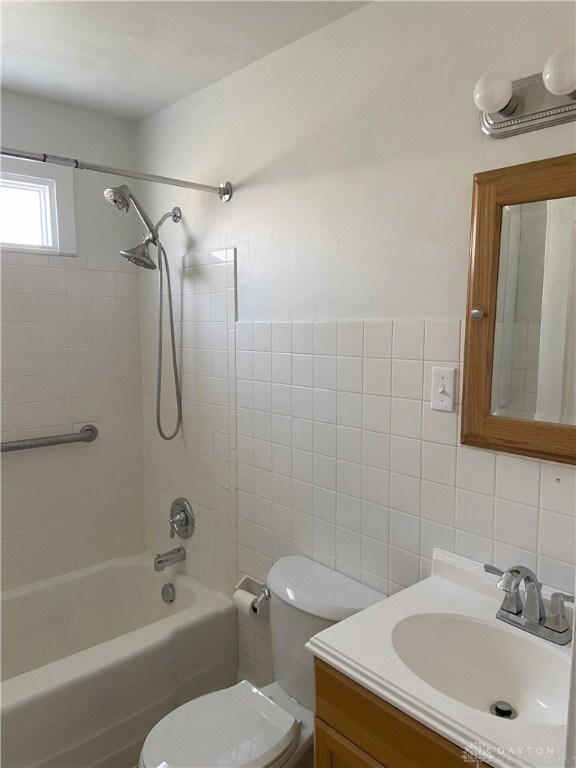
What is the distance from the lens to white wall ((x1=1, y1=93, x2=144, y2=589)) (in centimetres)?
235

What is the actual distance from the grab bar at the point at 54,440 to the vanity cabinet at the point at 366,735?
1641 millimetres

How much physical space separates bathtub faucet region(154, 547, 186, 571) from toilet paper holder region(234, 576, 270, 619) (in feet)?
1.42

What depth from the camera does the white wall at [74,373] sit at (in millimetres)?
2346

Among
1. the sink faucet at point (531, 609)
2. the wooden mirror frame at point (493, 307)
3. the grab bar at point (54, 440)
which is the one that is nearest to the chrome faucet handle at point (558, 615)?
the sink faucet at point (531, 609)

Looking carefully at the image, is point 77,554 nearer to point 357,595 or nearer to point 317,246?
point 357,595

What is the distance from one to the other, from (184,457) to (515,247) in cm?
168

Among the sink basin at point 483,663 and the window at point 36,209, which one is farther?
the window at point 36,209

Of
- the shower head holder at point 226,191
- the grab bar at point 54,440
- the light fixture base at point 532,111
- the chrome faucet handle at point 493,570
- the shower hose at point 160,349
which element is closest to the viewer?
the light fixture base at point 532,111

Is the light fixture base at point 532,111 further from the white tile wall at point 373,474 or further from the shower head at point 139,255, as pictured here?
the shower head at point 139,255

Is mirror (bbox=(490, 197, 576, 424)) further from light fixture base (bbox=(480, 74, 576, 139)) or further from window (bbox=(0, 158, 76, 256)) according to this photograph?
window (bbox=(0, 158, 76, 256))

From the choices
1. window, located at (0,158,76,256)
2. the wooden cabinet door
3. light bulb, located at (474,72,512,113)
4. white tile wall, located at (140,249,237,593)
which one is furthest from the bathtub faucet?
light bulb, located at (474,72,512,113)

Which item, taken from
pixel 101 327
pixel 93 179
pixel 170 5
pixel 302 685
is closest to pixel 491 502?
pixel 302 685

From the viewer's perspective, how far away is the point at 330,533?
71.7 inches

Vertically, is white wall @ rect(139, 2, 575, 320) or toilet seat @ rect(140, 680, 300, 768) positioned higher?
white wall @ rect(139, 2, 575, 320)
